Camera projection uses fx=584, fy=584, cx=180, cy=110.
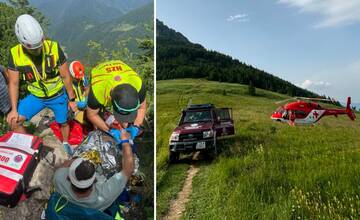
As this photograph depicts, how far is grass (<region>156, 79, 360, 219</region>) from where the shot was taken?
16.0ft

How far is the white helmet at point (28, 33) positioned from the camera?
17.1 feet

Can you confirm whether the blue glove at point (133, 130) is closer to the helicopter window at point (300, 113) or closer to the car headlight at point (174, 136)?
the car headlight at point (174, 136)

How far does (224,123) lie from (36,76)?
1.81 m

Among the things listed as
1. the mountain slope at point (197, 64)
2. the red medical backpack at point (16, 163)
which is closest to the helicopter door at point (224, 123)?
the mountain slope at point (197, 64)

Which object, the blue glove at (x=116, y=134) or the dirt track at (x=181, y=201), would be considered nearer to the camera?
the dirt track at (x=181, y=201)

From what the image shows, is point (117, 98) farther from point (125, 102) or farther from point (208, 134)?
point (208, 134)

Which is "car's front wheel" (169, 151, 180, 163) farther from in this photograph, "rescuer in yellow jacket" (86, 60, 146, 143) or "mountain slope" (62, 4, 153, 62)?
"mountain slope" (62, 4, 153, 62)

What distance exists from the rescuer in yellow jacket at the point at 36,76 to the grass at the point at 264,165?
916mm

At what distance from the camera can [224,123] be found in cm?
561

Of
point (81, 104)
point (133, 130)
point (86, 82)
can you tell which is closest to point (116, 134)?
point (133, 130)

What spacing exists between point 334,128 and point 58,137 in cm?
255

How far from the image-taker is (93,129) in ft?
17.9

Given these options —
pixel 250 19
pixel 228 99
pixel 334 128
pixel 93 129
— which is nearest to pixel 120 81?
pixel 93 129

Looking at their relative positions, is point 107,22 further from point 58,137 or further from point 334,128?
point 334,128
